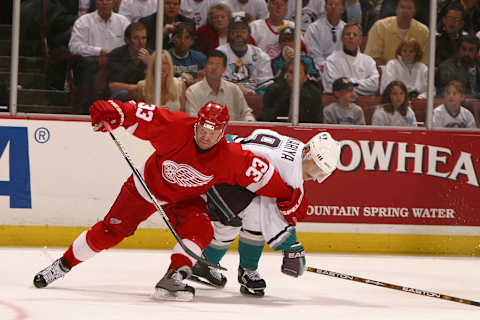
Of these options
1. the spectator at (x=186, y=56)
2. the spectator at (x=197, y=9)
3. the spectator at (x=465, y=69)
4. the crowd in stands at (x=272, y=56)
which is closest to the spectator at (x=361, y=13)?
the crowd in stands at (x=272, y=56)

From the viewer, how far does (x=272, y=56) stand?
596 centimetres

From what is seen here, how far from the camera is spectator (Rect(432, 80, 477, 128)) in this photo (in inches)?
241

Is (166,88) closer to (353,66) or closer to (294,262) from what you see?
(353,66)

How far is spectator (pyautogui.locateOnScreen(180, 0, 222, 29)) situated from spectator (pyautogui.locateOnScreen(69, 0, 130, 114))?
1.62 ft

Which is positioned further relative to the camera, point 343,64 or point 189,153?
point 343,64

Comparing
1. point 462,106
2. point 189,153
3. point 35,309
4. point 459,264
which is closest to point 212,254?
point 189,153

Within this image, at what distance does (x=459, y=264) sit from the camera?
220 inches

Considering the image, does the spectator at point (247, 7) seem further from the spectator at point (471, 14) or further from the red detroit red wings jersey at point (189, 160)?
the red detroit red wings jersey at point (189, 160)

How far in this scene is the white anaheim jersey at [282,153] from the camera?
3.86 meters

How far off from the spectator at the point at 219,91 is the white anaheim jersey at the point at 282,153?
1.86m

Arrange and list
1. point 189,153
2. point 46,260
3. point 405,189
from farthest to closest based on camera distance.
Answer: point 405,189
point 46,260
point 189,153

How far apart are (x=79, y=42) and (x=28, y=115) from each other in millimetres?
641

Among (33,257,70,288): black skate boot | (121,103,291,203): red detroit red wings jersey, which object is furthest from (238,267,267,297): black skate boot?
(33,257,70,288): black skate boot

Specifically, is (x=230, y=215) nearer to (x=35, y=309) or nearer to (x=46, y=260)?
(x=35, y=309)
